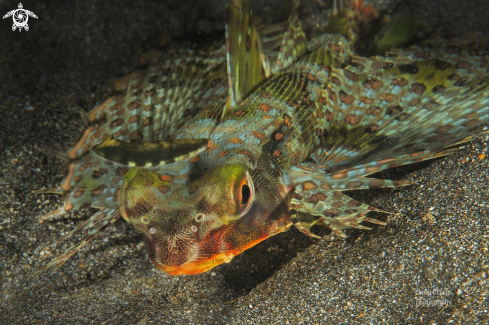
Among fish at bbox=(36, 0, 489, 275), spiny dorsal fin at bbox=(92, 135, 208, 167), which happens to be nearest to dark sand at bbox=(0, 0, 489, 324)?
fish at bbox=(36, 0, 489, 275)

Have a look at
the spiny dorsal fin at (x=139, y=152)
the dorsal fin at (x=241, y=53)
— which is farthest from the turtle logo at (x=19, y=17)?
the spiny dorsal fin at (x=139, y=152)

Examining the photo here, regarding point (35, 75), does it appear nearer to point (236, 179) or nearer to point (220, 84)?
point (220, 84)

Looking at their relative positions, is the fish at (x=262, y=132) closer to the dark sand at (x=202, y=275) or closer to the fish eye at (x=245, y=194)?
the fish eye at (x=245, y=194)

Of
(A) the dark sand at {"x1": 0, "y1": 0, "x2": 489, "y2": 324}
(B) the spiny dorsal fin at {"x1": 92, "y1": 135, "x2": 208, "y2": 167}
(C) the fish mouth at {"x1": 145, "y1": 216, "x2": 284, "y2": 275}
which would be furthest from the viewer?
(A) the dark sand at {"x1": 0, "y1": 0, "x2": 489, "y2": 324}

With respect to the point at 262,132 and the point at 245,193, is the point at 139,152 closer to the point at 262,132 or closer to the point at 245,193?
the point at 245,193

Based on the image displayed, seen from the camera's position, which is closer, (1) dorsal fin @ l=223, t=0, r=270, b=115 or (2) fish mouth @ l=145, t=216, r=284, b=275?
(2) fish mouth @ l=145, t=216, r=284, b=275

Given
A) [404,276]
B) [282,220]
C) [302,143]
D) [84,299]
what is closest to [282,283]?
[282,220]

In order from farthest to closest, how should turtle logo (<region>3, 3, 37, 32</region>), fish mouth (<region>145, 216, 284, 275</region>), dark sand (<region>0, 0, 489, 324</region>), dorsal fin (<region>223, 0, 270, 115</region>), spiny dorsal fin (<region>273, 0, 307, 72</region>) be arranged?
turtle logo (<region>3, 3, 37, 32</region>)
spiny dorsal fin (<region>273, 0, 307, 72</region>)
dorsal fin (<region>223, 0, 270, 115</region>)
dark sand (<region>0, 0, 489, 324</region>)
fish mouth (<region>145, 216, 284, 275</region>)

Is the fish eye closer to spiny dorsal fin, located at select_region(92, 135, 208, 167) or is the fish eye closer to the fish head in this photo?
the fish head
